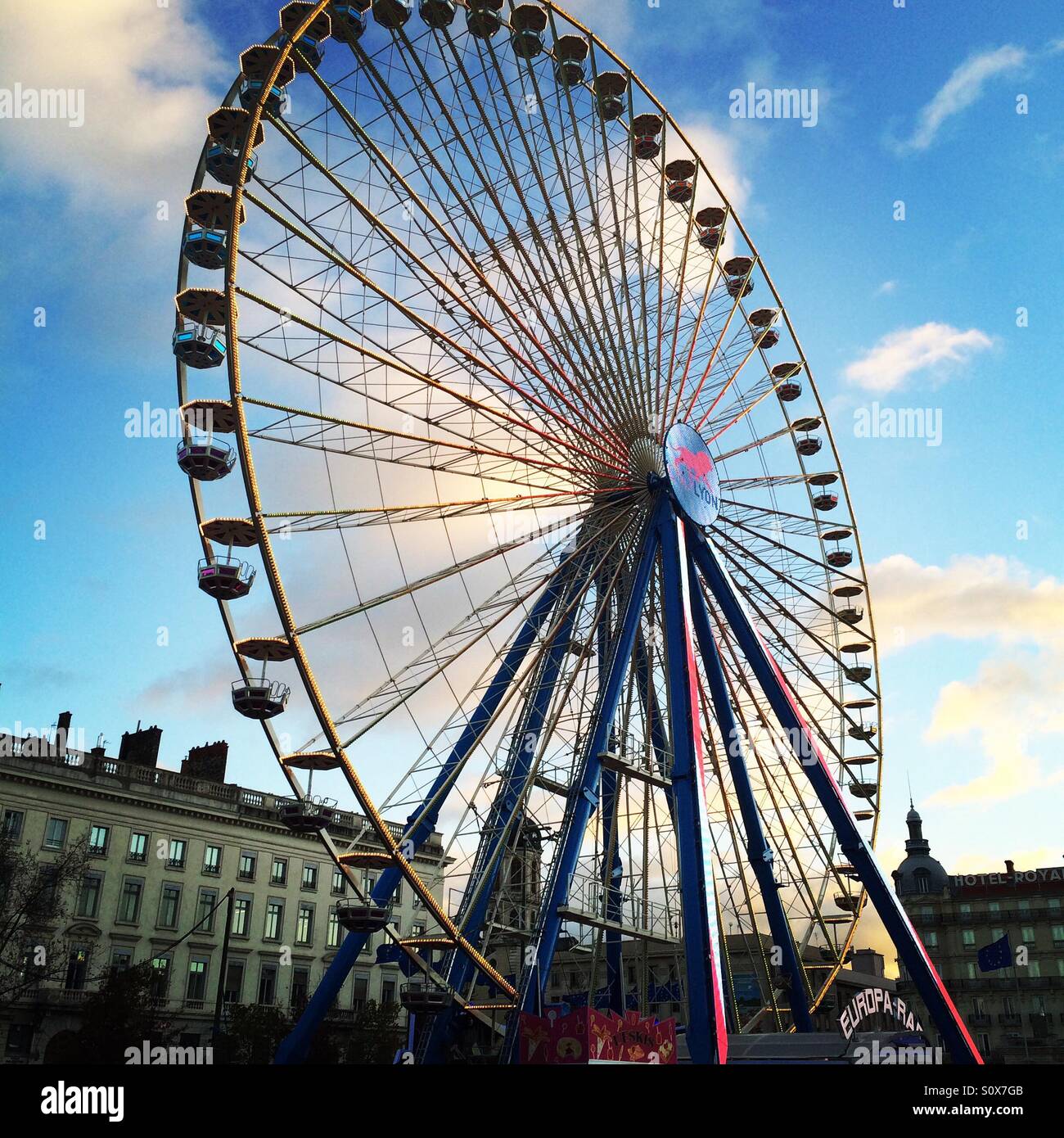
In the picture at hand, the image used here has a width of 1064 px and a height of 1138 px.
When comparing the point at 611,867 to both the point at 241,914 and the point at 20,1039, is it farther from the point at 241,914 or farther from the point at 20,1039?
the point at 241,914

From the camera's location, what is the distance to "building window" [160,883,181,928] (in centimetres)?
4817

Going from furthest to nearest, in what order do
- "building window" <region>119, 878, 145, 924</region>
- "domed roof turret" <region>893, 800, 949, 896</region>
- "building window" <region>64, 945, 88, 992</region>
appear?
"domed roof turret" <region>893, 800, 949, 896</region> → "building window" <region>119, 878, 145, 924</region> → "building window" <region>64, 945, 88, 992</region>

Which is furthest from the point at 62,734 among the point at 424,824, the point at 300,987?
the point at 424,824

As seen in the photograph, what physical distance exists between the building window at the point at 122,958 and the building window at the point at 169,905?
1929mm

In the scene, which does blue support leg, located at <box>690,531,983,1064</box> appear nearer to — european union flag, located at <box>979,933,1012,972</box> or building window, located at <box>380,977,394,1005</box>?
european union flag, located at <box>979,933,1012,972</box>

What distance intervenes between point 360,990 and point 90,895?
15.9 m

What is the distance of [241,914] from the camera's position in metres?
51.5

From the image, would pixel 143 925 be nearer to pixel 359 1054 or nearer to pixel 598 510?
pixel 359 1054

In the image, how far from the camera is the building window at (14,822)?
142 feet

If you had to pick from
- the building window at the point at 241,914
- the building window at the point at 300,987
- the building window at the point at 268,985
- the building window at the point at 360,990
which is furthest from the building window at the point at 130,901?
the building window at the point at 360,990

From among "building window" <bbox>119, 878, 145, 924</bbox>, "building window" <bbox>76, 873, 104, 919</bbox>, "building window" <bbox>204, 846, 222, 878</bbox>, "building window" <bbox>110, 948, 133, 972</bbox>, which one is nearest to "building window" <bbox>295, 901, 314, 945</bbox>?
"building window" <bbox>204, 846, 222, 878</bbox>

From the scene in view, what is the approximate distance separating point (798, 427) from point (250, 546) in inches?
867

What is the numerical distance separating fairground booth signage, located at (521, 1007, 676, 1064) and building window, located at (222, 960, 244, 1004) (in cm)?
3219
